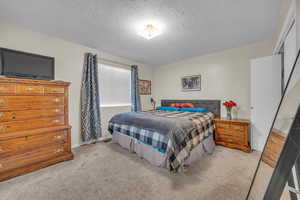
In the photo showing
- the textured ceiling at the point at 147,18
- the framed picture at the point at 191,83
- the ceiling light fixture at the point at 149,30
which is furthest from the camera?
the framed picture at the point at 191,83

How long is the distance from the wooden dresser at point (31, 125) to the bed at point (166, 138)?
112cm

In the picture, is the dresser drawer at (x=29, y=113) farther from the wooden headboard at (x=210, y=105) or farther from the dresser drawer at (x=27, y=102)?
the wooden headboard at (x=210, y=105)

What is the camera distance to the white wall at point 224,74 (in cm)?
303

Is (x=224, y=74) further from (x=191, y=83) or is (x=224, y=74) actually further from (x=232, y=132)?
(x=232, y=132)

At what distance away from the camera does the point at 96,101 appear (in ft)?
10.8

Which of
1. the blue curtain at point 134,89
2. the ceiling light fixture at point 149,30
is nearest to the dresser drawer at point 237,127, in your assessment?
the ceiling light fixture at point 149,30

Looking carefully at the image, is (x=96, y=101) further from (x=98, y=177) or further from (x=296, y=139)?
(x=296, y=139)

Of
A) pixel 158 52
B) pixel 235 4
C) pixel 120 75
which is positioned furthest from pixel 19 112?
pixel 235 4

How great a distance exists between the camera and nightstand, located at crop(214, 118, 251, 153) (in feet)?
8.61

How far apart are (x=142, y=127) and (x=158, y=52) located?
232 cm

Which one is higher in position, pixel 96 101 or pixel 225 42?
pixel 225 42

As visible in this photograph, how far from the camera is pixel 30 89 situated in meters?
2.02

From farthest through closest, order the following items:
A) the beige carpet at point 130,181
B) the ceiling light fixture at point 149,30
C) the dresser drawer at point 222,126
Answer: the dresser drawer at point 222,126, the ceiling light fixture at point 149,30, the beige carpet at point 130,181

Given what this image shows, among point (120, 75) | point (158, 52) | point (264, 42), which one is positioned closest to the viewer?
point (264, 42)
